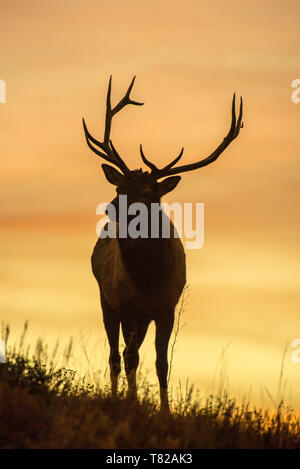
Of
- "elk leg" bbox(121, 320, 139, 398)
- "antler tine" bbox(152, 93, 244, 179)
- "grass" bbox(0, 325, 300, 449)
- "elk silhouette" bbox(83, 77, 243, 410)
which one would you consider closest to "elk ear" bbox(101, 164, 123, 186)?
"elk silhouette" bbox(83, 77, 243, 410)

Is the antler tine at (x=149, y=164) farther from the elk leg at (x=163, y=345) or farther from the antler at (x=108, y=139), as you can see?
the elk leg at (x=163, y=345)

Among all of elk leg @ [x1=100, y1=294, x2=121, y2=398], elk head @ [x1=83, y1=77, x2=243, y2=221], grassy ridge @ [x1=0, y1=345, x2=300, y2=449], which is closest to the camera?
grassy ridge @ [x1=0, y1=345, x2=300, y2=449]

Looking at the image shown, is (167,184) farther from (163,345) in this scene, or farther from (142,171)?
(163,345)

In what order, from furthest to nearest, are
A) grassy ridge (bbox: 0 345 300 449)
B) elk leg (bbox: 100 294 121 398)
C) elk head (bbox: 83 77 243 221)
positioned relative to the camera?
elk leg (bbox: 100 294 121 398)
elk head (bbox: 83 77 243 221)
grassy ridge (bbox: 0 345 300 449)

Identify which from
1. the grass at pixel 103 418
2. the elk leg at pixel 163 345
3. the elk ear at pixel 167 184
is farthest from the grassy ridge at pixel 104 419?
the elk ear at pixel 167 184

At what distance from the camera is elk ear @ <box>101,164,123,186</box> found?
10906 millimetres

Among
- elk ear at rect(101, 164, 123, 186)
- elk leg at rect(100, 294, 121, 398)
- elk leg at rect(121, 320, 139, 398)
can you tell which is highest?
elk ear at rect(101, 164, 123, 186)

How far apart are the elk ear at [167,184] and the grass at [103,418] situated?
289 cm

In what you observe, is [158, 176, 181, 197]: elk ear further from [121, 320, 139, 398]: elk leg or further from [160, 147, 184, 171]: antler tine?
[121, 320, 139, 398]: elk leg

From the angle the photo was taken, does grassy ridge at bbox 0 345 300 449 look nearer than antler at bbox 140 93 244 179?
Yes

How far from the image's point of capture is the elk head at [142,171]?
33.8ft

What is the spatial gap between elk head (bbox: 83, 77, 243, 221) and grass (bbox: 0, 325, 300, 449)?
101 inches

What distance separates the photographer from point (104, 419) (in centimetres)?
696
